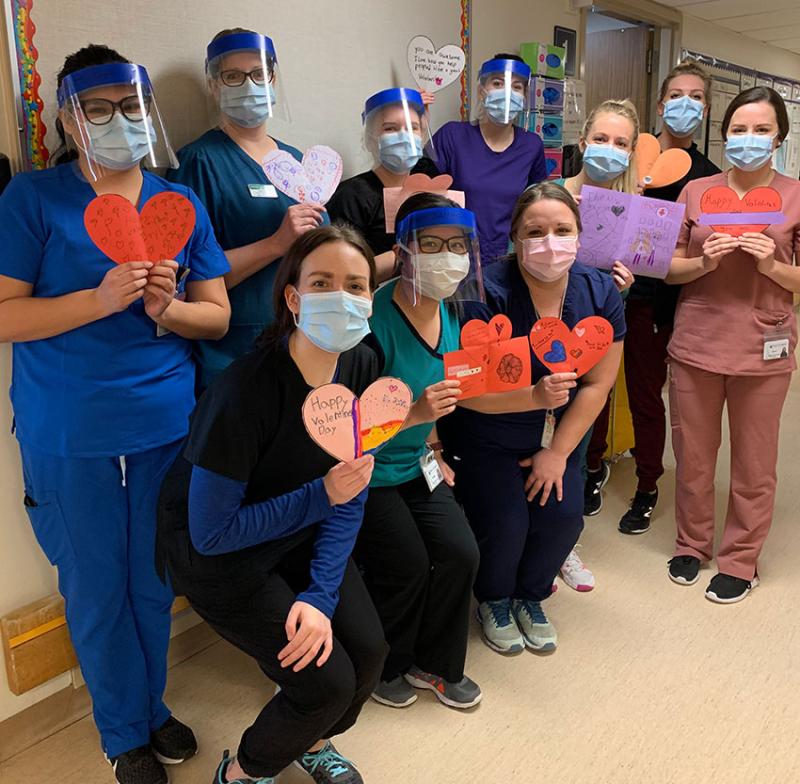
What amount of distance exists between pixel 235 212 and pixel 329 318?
63 cm

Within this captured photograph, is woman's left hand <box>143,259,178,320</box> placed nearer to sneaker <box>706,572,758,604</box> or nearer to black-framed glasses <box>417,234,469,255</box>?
black-framed glasses <box>417,234,469,255</box>

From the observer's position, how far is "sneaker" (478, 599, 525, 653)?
7.29 feet

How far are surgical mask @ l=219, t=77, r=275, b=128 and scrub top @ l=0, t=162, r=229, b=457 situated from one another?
1.01ft

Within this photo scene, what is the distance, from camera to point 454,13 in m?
2.98

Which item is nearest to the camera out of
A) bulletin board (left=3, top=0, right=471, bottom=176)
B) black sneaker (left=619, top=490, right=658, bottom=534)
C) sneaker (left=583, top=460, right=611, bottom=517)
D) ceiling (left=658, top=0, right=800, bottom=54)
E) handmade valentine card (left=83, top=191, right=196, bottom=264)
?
handmade valentine card (left=83, top=191, right=196, bottom=264)

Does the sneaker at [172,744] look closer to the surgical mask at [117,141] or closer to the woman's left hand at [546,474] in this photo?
the woman's left hand at [546,474]

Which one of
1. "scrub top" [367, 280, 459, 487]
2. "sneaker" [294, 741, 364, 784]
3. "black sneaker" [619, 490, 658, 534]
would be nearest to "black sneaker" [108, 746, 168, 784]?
"sneaker" [294, 741, 364, 784]

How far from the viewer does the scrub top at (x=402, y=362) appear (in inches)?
73.2

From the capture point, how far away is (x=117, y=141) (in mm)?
1531

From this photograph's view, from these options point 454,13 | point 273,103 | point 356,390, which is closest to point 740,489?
point 356,390

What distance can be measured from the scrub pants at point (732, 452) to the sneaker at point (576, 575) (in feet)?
1.26

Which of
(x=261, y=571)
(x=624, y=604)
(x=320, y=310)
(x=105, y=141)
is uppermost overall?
(x=105, y=141)

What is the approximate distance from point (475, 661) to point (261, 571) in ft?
3.17

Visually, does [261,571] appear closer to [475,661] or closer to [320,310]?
[320,310]
